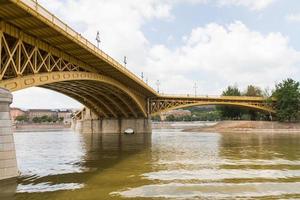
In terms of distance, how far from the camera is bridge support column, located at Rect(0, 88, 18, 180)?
1912 centimetres

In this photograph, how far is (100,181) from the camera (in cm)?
1988

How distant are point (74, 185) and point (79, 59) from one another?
75.4 ft

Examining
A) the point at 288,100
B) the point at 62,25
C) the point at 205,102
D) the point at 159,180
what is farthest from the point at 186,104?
the point at 159,180

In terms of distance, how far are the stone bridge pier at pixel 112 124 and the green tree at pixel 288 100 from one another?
38634 millimetres

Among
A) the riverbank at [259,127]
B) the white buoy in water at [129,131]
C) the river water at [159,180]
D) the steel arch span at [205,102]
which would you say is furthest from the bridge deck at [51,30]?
the riverbank at [259,127]

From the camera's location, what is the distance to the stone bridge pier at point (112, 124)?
288ft

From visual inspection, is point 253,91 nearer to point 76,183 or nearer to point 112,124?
point 112,124

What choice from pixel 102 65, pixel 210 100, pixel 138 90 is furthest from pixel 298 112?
pixel 102 65

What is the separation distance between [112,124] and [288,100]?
4996 centimetres

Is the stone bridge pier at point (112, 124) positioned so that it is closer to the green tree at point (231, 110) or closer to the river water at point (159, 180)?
the green tree at point (231, 110)

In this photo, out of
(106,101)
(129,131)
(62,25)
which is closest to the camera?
(62,25)

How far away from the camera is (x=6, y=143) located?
63.3 ft

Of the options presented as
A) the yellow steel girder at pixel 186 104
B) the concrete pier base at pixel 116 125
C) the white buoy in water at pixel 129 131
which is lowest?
the white buoy in water at pixel 129 131

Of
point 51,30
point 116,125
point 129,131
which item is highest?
point 51,30
